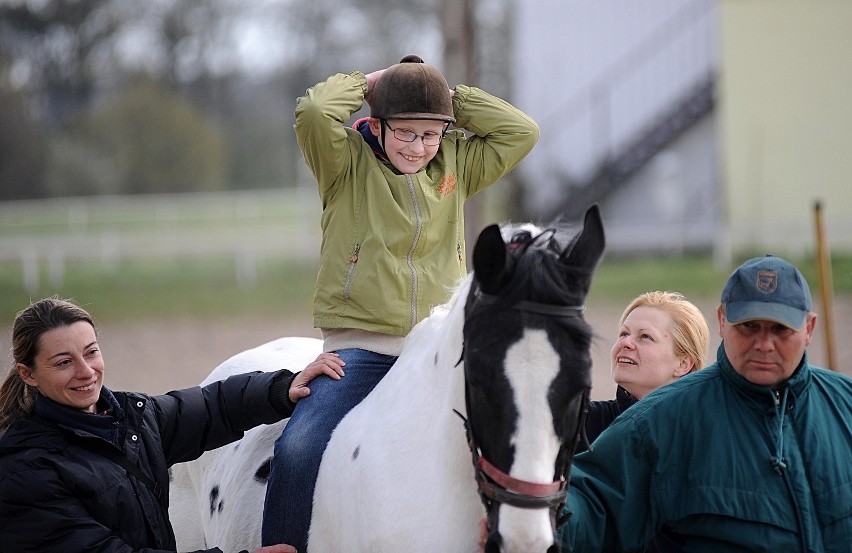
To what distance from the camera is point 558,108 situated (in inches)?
864

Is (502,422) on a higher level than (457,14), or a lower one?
lower

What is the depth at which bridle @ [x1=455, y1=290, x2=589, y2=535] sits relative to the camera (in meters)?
Answer: 2.69

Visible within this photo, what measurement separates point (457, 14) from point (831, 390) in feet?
27.6

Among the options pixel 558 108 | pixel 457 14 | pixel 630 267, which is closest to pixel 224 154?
pixel 558 108

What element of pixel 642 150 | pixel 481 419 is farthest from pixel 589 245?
pixel 642 150

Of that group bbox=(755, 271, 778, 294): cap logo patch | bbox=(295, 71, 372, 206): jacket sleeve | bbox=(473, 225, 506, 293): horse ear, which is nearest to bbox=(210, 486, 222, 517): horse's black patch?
bbox=(295, 71, 372, 206): jacket sleeve

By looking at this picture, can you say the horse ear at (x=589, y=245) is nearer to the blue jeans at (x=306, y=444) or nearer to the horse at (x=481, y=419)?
the horse at (x=481, y=419)

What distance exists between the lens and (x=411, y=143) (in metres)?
3.61

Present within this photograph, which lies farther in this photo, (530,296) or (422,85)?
(422,85)

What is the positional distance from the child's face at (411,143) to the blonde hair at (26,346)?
47.5 inches

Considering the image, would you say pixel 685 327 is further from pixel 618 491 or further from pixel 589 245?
pixel 589 245

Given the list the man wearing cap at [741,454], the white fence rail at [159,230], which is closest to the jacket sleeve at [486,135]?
the man wearing cap at [741,454]

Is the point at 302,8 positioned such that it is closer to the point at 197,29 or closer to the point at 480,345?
the point at 197,29

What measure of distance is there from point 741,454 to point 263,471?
1.81 meters
